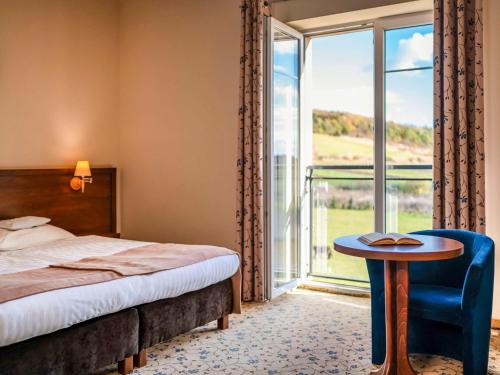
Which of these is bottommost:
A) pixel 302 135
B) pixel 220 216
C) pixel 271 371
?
pixel 271 371

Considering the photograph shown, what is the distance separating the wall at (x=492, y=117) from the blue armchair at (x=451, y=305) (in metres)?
0.79

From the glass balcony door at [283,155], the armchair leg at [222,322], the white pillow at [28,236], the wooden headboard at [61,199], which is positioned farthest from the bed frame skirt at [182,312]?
the wooden headboard at [61,199]

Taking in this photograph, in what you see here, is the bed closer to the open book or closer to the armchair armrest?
the open book

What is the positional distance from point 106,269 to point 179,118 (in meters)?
2.50

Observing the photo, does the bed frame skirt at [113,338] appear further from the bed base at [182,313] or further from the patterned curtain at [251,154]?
the patterned curtain at [251,154]

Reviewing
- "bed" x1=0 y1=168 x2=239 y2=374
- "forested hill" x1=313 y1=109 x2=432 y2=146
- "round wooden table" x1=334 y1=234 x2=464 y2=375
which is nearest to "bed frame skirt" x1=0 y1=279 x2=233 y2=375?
"bed" x1=0 y1=168 x2=239 y2=374

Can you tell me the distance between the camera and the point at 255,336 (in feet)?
11.3

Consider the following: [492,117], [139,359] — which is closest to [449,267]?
[492,117]

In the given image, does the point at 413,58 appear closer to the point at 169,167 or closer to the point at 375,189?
the point at 375,189

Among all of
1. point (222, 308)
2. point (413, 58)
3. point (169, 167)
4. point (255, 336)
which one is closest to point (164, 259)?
point (222, 308)

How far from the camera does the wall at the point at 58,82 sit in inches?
173

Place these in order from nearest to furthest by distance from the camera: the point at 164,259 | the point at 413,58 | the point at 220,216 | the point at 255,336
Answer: the point at 164,259 < the point at 255,336 < the point at 413,58 < the point at 220,216

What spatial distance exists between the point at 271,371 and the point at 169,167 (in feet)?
9.07

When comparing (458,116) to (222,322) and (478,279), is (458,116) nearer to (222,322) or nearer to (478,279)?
(478,279)
